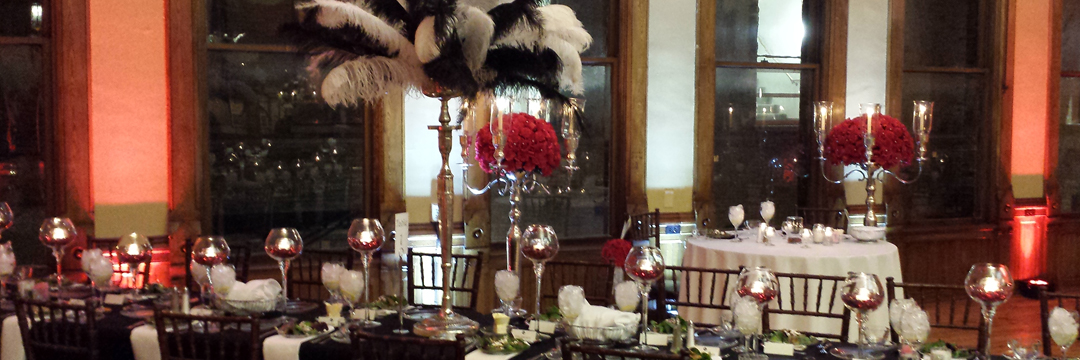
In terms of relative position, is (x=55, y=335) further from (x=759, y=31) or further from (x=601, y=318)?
(x=759, y=31)

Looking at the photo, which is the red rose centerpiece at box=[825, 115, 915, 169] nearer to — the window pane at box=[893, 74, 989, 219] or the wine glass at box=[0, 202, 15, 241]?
the window pane at box=[893, 74, 989, 219]

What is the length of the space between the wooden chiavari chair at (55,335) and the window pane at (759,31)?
15.8 ft

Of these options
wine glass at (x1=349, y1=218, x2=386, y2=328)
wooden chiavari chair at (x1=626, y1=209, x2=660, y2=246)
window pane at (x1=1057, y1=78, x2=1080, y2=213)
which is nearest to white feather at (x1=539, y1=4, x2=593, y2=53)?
wine glass at (x1=349, y1=218, x2=386, y2=328)

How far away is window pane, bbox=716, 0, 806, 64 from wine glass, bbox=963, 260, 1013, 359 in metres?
4.13

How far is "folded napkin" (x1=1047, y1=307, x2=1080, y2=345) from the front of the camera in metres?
2.81

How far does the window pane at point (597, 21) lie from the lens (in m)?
6.54

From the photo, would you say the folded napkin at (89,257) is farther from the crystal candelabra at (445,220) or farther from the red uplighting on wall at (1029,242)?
the red uplighting on wall at (1029,242)

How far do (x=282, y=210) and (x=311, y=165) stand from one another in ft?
1.08

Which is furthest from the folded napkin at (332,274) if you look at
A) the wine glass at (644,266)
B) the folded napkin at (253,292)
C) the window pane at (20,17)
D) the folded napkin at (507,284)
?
the window pane at (20,17)

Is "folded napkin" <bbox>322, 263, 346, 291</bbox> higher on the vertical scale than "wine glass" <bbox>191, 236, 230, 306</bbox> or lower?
lower

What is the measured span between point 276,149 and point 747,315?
12.7ft

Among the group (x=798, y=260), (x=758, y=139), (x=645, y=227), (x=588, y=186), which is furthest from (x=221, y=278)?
(x=758, y=139)

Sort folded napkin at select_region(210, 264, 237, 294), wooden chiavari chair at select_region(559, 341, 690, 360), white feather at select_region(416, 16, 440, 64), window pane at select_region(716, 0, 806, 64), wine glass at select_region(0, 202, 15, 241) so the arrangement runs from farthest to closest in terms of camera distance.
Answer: window pane at select_region(716, 0, 806, 64) → wine glass at select_region(0, 202, 15, 241) → folded napkin at select_region(210, 264, 237, 294) → white feather at select_region(416, 16, 440, 64) → wooden chiavari chair at select_region(559, 341, 690, 360)

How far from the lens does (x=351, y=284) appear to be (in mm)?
3396
